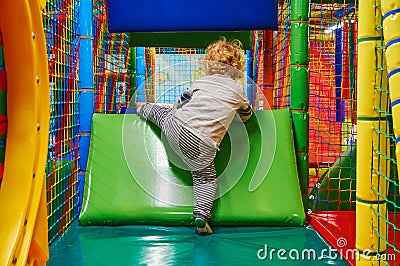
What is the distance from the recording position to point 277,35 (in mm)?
3734

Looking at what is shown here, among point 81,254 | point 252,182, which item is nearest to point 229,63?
point 252,182

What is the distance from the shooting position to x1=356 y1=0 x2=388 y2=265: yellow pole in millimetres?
1447

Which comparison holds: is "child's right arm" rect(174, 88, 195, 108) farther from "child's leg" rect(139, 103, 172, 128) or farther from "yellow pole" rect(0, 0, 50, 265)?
"yellow pole" rect(0, 0, 50, 265)

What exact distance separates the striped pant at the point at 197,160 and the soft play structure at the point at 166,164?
11 cm

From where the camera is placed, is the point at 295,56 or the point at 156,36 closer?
the point at 295,56

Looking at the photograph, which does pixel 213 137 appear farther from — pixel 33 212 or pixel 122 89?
pixel 122 89

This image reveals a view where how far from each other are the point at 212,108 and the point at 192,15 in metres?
0.96

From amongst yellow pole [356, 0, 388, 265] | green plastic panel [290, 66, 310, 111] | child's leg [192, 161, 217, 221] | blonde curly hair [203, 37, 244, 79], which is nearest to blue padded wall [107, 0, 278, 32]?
blonde curly hair [203, 37, 244, 79]

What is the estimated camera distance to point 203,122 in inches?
102

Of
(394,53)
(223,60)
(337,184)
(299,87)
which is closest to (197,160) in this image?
(223,60)

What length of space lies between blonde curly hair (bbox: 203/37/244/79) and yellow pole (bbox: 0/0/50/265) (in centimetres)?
154

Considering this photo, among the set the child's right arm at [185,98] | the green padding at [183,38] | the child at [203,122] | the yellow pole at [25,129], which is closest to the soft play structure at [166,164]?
the yellow pole at [25,129]

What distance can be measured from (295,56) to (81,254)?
166 cm

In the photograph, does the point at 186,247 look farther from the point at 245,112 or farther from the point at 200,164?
the point at 245,112
